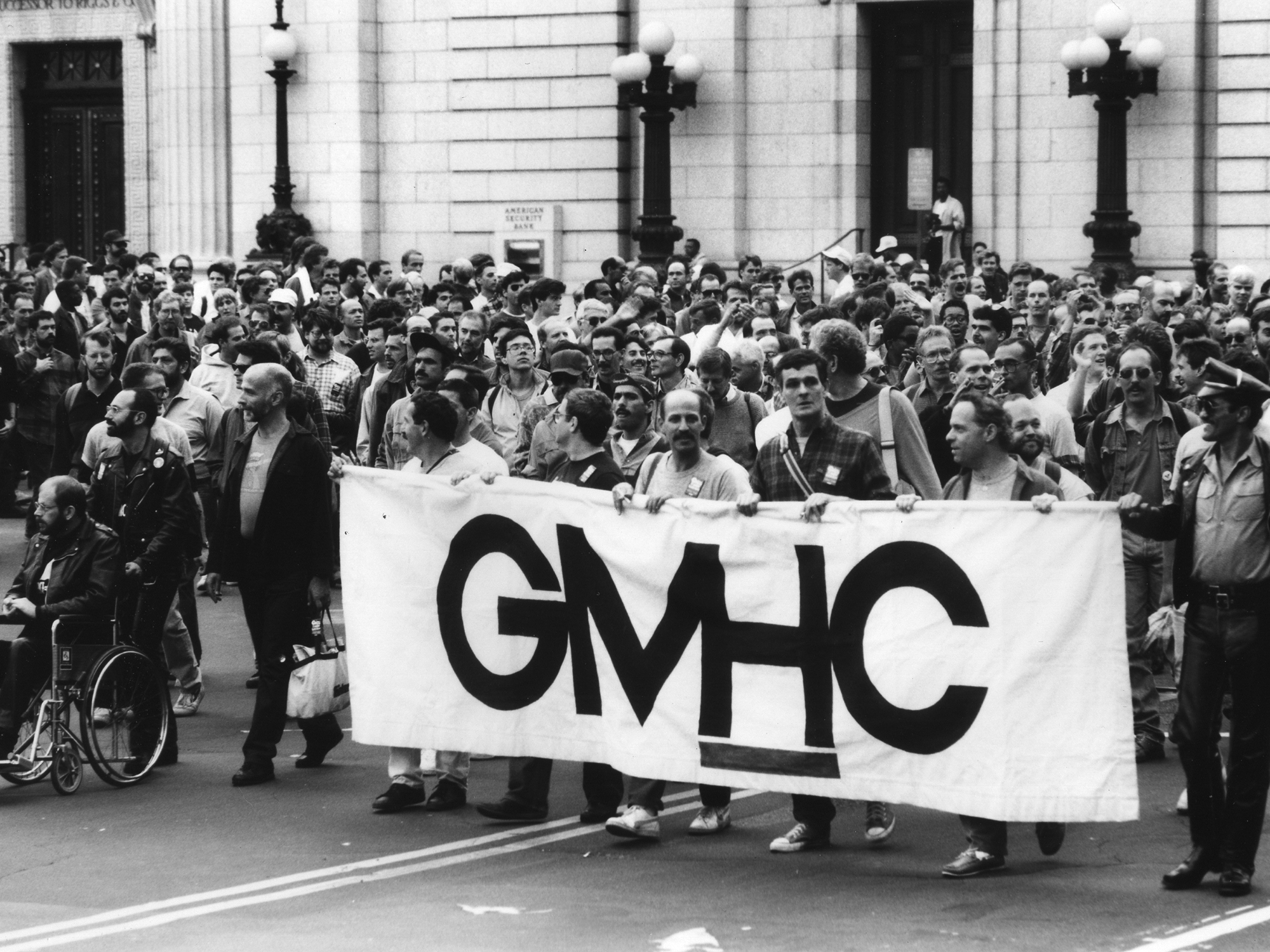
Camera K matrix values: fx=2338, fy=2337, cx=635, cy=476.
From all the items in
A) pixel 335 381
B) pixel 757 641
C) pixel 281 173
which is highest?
pixel 281 173

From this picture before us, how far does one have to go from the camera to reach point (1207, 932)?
→ 26.6 feet

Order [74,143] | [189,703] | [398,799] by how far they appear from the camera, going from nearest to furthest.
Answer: [398,799]
[189,703]
[74,143]

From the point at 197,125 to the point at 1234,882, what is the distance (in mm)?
24304

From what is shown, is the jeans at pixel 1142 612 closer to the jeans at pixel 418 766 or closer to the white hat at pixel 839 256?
the jeans at pixel 418 766

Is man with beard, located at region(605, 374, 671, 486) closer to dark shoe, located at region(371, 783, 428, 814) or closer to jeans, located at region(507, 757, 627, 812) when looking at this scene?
jeans, located at region(507, 757, 627, 812)

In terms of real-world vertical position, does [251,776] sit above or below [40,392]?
below

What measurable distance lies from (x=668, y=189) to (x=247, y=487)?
16.5 meters

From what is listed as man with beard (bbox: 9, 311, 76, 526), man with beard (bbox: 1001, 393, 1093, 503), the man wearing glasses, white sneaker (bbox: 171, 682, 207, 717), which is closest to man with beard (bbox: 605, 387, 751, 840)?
man with beard (bbox: 1001, 393, 1093, 503)

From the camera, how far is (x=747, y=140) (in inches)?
1099

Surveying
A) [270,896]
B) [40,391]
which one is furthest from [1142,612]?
[40,391]

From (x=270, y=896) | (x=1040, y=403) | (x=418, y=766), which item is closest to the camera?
(x=270, y=896)

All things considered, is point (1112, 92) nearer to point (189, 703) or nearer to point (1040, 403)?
point (1040, 403)

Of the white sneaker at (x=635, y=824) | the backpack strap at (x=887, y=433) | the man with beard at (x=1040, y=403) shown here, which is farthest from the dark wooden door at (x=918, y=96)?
the white sneaker at (x=635, y=824)

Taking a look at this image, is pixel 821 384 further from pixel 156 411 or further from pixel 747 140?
pixel 747 140
